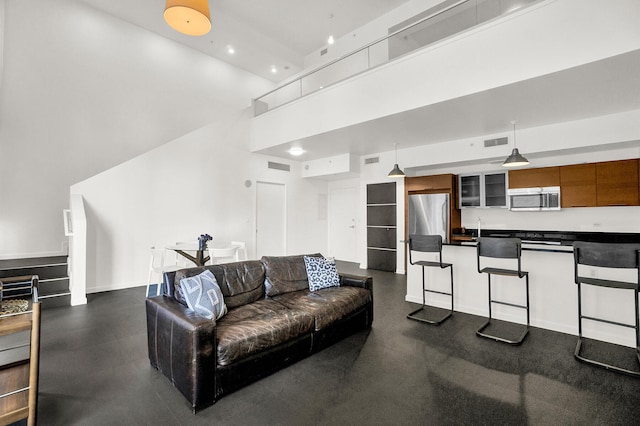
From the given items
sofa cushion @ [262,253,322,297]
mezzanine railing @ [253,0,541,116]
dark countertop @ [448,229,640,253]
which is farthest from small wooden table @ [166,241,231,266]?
dark countertop @ [448,229,640,253]

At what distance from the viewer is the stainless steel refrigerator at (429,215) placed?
20.1ft

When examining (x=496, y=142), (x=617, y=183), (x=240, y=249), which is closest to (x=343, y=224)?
(x=240, y=249)

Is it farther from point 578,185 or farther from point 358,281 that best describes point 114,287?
point 578,185

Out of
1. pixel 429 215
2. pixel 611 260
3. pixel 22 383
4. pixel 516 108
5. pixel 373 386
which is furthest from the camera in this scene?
pixel 429 215

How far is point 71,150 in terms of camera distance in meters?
5.08

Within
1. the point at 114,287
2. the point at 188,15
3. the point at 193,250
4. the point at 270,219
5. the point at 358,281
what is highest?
the point at 188,15

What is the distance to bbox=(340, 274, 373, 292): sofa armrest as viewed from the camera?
3.54 meters

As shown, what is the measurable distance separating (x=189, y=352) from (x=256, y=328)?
0.50m

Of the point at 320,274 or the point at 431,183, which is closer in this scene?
the point at 320,274

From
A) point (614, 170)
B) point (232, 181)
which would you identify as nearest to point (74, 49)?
point (232, 181)

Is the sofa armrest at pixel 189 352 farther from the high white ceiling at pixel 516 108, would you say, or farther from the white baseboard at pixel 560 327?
the high white ceiling at pixel 516 108

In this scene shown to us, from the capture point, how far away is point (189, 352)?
199 cm

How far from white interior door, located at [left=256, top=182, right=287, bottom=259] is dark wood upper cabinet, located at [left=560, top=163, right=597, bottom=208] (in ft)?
18.8

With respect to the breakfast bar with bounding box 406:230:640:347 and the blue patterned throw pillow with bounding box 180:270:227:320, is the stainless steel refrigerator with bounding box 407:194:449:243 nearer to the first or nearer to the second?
the breakfast bar with bounding box 406:230:640:347
